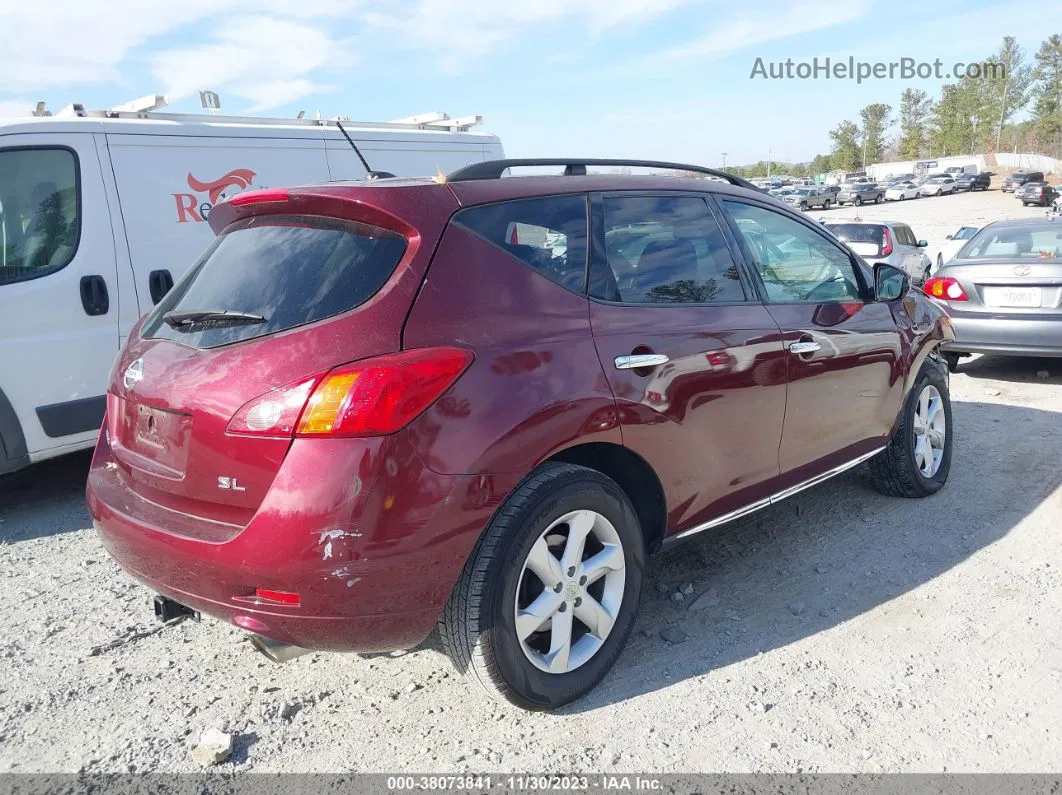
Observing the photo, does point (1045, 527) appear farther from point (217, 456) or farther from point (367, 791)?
point (217, 456)

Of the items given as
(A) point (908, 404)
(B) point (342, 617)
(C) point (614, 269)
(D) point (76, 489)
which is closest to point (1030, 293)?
(A) point (908, 404)

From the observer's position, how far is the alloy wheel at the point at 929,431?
15.5ft

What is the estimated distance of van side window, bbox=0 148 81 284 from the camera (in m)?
4.57

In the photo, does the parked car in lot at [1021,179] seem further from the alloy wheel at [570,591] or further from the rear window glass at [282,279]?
the rear window glass at [282,279]

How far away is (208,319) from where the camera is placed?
108 inches

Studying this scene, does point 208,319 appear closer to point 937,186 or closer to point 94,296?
point 94,296

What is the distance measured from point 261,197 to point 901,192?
2609 inches

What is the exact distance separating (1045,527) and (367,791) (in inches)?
146

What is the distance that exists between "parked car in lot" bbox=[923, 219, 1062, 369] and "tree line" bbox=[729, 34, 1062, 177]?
71.5 meters

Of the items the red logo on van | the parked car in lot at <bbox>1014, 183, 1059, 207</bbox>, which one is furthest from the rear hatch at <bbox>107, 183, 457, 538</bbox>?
the parked car in lot at <bbox>1014, 183, 1059, 207</bbox>

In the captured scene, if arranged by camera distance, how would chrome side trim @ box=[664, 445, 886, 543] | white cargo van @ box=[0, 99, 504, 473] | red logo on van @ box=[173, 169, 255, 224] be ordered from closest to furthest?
chrome side trim @ box=[664, 445, 886, 543] → white cargo van @ box=[0, 99, 504, 473] → red logo on van @ box=[173, 169, 255, 224]

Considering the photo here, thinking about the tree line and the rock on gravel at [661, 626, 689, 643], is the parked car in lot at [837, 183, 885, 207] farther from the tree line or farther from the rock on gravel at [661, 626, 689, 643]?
the rock on gravel at [661, 626, 689, 643]

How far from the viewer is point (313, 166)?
6098 millimetres

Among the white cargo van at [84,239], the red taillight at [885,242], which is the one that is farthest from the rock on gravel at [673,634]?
the red taillight at [885,242]
